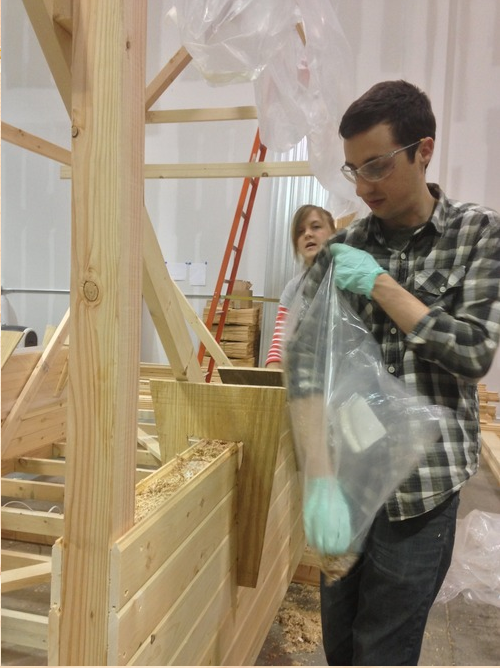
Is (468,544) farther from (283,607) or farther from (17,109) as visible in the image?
(17,109)

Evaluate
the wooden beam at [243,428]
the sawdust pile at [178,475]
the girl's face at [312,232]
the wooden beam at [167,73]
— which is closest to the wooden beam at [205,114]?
the wooden beam at [167,73]

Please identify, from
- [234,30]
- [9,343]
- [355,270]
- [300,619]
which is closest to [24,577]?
[9,343]

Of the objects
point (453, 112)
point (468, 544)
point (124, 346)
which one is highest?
point (453, 112)

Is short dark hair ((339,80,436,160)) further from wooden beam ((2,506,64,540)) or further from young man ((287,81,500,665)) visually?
wooden beam ((2,506,64,540))

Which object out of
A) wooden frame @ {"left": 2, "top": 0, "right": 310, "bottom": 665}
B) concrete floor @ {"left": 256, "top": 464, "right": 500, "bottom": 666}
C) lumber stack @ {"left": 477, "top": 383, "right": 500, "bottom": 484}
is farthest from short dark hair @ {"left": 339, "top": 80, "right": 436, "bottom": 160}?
lumber stack @ {"left": 477, "top": 383, "right": 500, "bottom": 484}

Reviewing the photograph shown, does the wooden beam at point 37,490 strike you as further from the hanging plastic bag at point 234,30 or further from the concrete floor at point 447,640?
the hanging plastic bag at point 234,30

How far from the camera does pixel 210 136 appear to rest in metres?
5.54

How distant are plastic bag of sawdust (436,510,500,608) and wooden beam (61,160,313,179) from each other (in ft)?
6.59

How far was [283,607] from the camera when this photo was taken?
2.31 m

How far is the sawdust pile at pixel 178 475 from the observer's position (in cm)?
92

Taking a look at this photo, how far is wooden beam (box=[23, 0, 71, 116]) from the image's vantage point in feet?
2.50

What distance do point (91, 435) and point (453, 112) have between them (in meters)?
5.39

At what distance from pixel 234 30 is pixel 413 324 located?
152 cm

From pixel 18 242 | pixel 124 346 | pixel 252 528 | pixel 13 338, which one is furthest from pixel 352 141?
pixel 18 242
